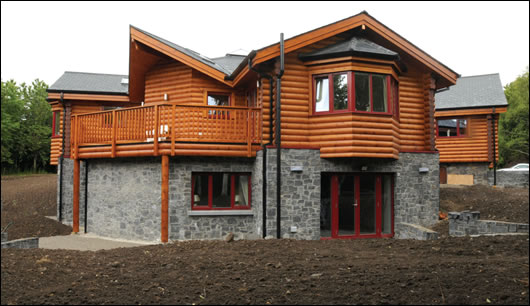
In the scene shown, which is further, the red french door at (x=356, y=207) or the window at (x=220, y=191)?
the window at (x=220, y=191)

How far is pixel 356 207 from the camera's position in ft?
36.9

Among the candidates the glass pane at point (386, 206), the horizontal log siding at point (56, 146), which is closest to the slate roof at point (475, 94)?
the glass pane at point (386, 206)

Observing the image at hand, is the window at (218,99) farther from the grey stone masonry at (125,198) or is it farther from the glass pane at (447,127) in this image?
the glass pane at (447,127)

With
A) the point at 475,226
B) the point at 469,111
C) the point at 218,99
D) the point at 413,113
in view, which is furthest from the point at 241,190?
the point at 469,111

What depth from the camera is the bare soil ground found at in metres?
5.02

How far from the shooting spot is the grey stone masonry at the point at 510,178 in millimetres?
18516

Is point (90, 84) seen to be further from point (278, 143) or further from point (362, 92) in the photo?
point (362, 92)

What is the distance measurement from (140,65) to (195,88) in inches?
96.3

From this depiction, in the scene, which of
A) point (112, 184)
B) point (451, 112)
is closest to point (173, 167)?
point (112, 184)

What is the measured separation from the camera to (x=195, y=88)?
13.7 metres

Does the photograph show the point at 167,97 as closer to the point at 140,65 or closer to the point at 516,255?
the point at 140,65

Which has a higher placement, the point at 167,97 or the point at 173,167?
the point at 167,97

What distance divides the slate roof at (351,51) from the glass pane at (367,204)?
325cm

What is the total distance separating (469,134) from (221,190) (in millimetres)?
15543
